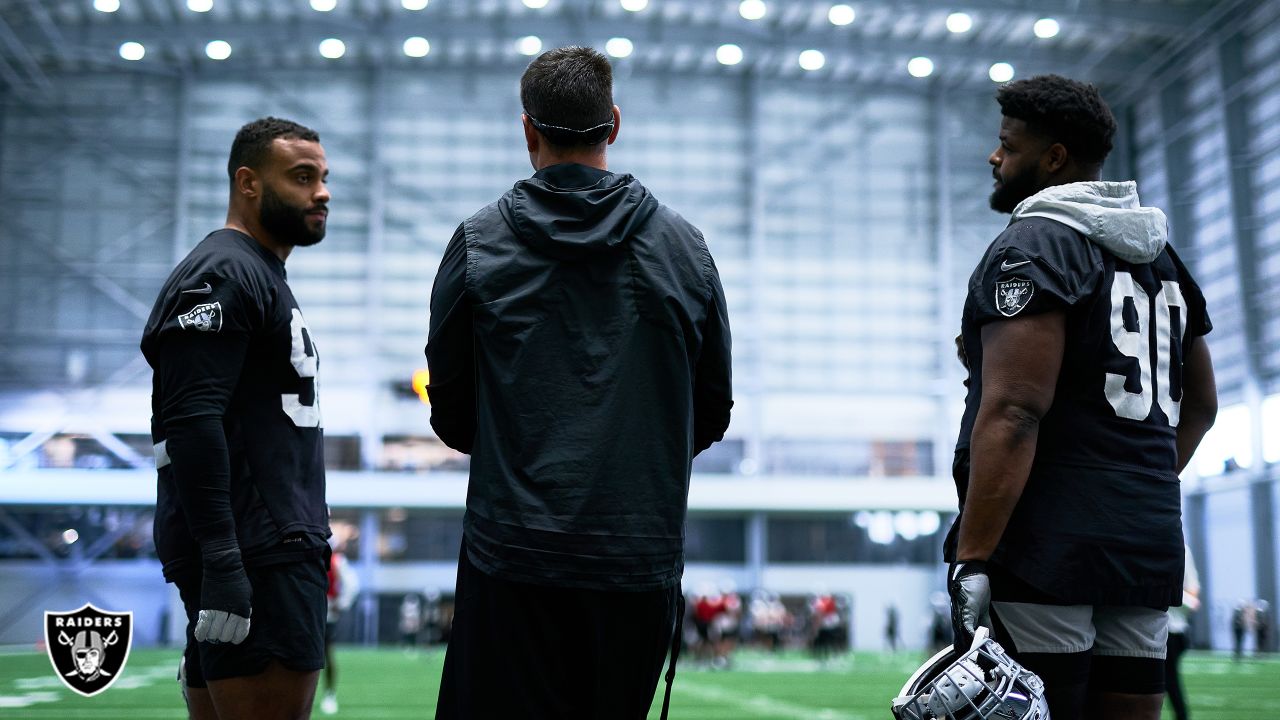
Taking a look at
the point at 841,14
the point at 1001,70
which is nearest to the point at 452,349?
the point at 841,14

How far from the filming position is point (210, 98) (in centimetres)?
3625

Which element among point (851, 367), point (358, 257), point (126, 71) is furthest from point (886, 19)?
point (126, 71)

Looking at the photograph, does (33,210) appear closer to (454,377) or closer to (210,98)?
(210,98)

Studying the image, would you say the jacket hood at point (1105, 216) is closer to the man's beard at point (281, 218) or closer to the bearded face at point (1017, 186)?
the bearded face at point (1017, 186)

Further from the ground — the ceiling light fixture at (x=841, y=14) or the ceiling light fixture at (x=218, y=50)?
the ceiling light fixture at (x=841, y=14)

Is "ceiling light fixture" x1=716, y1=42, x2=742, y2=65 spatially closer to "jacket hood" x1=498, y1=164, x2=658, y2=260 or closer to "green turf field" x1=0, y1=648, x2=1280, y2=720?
"green turf field" x1=0, y1=648, x2=1280, y2=720

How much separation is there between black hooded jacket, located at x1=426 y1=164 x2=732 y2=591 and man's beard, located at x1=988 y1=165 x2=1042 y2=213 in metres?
1.08

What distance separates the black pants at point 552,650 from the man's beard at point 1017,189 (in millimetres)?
1474

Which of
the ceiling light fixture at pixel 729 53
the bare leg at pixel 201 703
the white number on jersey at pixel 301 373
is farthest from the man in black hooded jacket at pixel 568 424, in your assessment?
the ceiling light fixture at pixel 729 53

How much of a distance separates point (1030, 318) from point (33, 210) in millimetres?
36969

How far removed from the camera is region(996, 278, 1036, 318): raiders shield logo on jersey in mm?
2861

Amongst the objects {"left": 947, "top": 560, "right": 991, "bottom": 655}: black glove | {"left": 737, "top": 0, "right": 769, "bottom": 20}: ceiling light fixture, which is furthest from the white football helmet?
{"left": 737, "top": 0, "right": 769, "bottom": 20}: ceiling light fixture

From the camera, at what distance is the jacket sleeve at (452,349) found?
8.13ft

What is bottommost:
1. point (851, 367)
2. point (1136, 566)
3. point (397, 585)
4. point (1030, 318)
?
point (397, 585)
